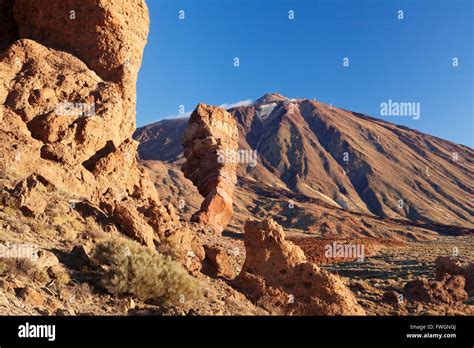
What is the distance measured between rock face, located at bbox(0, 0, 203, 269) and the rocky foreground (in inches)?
1.5

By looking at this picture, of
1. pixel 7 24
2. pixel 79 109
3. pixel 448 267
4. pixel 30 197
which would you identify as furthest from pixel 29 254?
pixel 448 267

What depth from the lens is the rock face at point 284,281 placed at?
10586mm

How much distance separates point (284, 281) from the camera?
1140 centimetres

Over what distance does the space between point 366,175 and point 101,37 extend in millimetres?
111387

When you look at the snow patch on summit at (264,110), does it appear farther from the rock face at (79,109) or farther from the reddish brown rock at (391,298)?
the reddish brown rock at (391,298)

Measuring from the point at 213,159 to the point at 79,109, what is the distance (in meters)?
14.2

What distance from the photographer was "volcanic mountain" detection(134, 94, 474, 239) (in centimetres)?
10431

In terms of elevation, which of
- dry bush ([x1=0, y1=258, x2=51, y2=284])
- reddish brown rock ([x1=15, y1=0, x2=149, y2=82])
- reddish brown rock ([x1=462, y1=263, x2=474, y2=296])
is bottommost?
reddish brown rock ([x1=462, y1=263, x2=474, y2=296])

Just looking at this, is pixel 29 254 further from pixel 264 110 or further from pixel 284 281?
pixel 264 110

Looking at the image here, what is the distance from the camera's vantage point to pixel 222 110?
29.7 metres

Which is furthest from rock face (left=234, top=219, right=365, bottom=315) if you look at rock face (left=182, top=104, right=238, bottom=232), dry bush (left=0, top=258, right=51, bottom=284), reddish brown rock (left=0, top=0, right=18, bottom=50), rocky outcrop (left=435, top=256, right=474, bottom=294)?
rock face (left=182, top=104, right=238, bottom=232)
